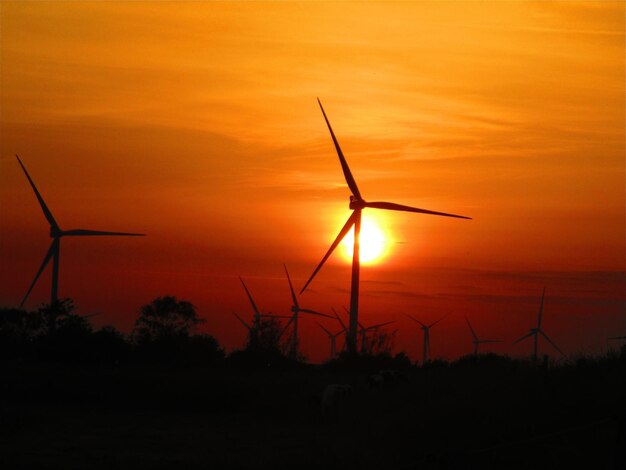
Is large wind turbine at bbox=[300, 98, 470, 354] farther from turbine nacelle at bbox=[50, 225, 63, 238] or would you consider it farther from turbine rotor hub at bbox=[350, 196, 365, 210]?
turbine nacelle at bbox=[50, 225, 63, 238]

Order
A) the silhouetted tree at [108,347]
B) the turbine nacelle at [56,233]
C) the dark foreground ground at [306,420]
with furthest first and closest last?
the turbine nacelle at [56,233]
the silhouetted tree at [108,347]
the dark foreground ground at [306,420]

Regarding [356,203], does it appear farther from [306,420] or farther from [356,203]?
[306,420]

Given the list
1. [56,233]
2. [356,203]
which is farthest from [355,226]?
[56,233]

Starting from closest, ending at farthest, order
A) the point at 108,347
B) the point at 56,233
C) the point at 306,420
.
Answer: the point at 306,420
the point at 108,347
the point at 56,233

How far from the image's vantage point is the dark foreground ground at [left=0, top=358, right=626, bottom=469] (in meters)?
19.7

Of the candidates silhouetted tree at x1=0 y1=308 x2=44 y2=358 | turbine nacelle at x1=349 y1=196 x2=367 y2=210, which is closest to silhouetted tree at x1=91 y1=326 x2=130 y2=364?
silhouetted tree at x1=0 y1=308 x2=44 y2=358

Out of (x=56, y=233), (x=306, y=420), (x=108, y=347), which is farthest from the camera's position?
(x=56, y=233)

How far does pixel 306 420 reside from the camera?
37.9 metres

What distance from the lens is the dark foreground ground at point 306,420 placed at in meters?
19.7

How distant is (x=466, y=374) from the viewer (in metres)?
35.8

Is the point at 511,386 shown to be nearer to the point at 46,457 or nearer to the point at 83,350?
the point at 46,457

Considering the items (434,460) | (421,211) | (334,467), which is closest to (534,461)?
(434,460)

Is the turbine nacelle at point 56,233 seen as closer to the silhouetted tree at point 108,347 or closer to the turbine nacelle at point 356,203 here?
the silhouetted tree at point 108,347

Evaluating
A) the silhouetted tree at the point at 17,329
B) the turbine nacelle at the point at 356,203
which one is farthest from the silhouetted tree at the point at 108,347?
the turbine nacelle at the point at 356,203
